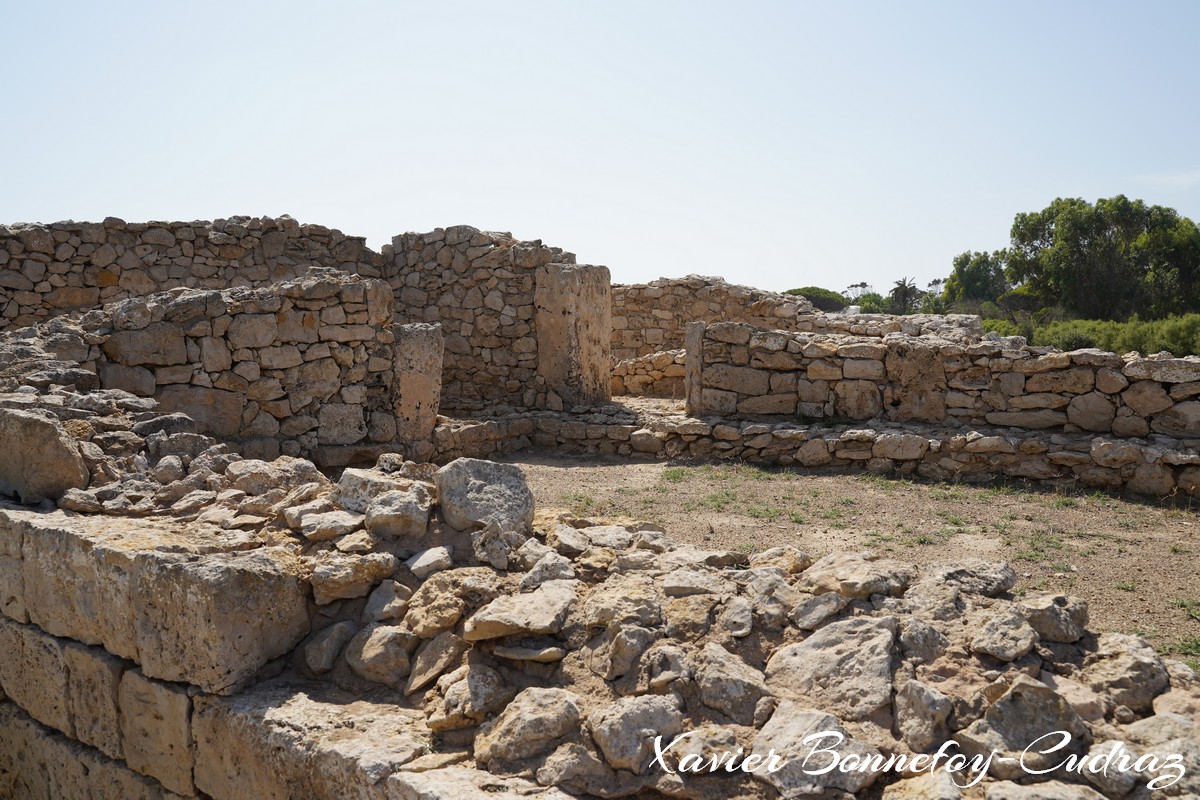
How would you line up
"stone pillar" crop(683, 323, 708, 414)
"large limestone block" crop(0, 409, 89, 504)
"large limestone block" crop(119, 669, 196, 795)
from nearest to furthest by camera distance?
"large limestone block" crop(119, 669, 196, 795) < "large limestone block" crop(0, 409, 89, 504) < "stone pillar" crop(683, 323, 708, 414)

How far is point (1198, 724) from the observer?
2332 mm

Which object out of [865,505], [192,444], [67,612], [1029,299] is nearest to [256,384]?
[192,444]

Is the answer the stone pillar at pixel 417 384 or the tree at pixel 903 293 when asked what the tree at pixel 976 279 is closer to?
the tree at pixel 903 293

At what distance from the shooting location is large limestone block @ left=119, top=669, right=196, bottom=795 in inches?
132

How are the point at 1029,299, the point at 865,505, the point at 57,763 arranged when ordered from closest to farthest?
the point at 57,763 → the point at 865,505 → the point at 1029,299

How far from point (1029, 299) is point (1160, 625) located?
1236 inches

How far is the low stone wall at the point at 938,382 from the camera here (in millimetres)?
7824

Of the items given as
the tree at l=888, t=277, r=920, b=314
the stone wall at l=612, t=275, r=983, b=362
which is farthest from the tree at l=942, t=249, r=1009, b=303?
the stone wall at l=612, t=275, r=983, b=362

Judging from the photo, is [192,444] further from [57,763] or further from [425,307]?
[425,307]

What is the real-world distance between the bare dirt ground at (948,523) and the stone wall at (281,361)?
1.71 meters

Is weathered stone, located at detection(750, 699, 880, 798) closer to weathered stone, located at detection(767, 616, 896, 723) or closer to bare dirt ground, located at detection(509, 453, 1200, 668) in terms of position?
weathered stone, located at detection(767, 616, 896, 723)

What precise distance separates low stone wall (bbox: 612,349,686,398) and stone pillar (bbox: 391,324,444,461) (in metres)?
4.81

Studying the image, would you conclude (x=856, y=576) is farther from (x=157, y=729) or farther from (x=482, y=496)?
(x=157, y=729)

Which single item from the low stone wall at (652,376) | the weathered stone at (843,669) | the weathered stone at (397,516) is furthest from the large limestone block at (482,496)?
the low stone wall at (652,376)
